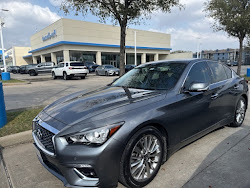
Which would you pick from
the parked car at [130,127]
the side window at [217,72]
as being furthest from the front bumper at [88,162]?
the side window at [217,72]

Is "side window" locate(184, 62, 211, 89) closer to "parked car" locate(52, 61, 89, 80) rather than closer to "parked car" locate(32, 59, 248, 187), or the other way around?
"parked car" locate(32, 59, 248, 187)

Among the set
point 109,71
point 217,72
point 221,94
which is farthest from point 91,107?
point 109,71

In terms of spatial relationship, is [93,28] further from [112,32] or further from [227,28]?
[227,28]

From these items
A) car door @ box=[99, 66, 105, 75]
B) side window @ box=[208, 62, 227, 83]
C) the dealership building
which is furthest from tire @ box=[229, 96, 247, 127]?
the dealership building

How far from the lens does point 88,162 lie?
188 cm

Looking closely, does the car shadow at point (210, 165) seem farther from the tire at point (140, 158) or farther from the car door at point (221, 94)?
the car door at point (221, 94)

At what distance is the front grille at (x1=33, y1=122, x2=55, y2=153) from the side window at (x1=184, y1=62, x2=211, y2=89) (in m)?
2.12

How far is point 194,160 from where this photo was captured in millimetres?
2959

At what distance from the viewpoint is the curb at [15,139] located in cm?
362

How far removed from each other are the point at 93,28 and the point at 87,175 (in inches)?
1366

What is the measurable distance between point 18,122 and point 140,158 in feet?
11.5

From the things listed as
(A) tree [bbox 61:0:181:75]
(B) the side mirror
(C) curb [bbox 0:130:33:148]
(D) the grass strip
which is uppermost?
(A) tree [bbox 61:0:181:75]

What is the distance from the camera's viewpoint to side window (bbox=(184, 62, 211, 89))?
307 centimetres

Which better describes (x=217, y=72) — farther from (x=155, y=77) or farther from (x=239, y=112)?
(x=155, y=77)
